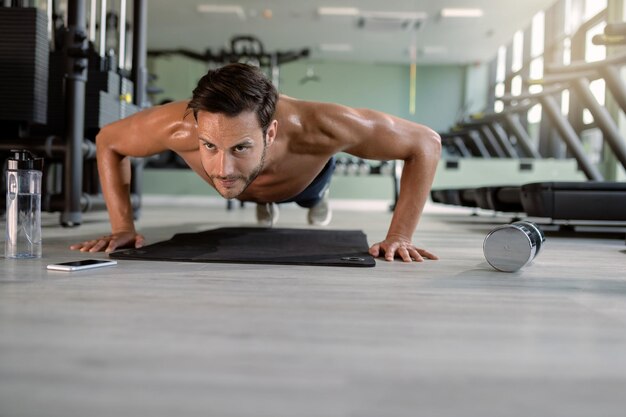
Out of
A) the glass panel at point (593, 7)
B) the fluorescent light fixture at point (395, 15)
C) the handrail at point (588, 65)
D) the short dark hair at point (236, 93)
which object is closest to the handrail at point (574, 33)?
the glass panel at point (593, 7)

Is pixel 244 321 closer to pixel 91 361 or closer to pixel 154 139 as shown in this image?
pixel 91 361

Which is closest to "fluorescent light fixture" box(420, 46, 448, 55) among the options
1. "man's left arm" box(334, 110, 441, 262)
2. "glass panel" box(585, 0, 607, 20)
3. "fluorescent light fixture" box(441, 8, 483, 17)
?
"fluorescent light fixture" box(441, 8, 483, 17)

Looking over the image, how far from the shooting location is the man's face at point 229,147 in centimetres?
138

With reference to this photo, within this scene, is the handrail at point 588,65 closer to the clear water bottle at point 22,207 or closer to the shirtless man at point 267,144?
the shirtless man at point 267,144

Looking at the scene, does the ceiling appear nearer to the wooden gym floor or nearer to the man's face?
the man's face

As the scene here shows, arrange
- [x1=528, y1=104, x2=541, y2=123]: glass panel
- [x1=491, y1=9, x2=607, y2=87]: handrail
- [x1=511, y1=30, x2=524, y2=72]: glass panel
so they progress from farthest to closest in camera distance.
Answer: [x1=511, y1=30, x2=524, y2=72]: glass panel, [x1=528, y1=104, x2=541, y2=123]: glass panel, [x1=491, y1=9, x2=607, y2=87]: handrail

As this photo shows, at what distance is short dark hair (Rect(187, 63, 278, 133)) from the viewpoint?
54.4 inches

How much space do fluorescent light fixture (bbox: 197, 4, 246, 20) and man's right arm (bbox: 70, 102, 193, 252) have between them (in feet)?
19.6

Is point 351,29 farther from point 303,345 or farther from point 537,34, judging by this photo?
point 303,345

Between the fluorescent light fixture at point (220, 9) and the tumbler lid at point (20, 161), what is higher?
the fluorescent light fixture at point (220, 9)

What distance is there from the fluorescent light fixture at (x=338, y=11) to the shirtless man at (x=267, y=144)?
593cm

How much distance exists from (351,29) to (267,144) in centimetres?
712

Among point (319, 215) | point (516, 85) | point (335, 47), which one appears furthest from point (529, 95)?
point (335, 47)

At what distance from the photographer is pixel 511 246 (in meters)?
1.45
